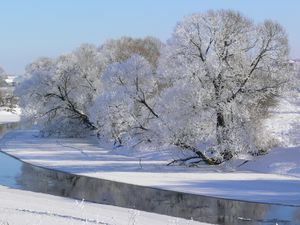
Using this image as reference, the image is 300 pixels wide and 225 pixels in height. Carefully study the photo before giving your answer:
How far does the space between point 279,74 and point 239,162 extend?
5.91m

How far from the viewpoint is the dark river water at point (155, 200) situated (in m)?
21.2

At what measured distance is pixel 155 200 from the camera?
24.5 metres

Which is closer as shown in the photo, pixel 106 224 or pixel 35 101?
pixel 106 224

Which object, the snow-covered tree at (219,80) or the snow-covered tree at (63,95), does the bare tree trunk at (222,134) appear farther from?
the snow-covered tree at (63,95)

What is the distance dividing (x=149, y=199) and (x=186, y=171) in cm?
803

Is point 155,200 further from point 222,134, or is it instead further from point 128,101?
point 128,101

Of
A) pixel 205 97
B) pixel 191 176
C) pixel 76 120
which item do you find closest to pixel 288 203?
pixel 191 176

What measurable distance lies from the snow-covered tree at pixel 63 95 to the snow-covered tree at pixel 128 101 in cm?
1265

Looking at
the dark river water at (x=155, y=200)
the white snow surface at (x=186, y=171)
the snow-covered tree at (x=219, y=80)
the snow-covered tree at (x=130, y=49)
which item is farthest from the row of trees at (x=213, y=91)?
the snow-covered tree at (x=130, y=49)

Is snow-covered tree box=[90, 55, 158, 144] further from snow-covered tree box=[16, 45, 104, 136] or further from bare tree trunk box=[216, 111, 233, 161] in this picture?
snow-covered tree box=[16, 45, 104, 136]

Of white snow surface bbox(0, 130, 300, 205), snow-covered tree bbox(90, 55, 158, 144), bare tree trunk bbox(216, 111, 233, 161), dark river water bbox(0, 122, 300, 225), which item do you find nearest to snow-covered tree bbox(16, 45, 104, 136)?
white snow surface bbox(0, 130, 300, 205)

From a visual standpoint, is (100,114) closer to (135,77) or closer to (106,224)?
(135,77)

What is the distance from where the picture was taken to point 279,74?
113 feet

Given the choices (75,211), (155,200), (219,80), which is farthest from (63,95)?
(75,211)
